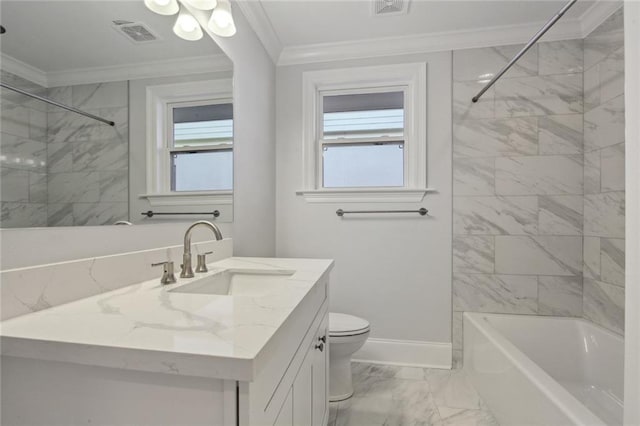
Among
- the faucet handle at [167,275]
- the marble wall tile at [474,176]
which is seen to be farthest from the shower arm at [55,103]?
the marble wall tile at [474,176]

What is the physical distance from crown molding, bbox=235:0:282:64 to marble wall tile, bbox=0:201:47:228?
1.54 metres

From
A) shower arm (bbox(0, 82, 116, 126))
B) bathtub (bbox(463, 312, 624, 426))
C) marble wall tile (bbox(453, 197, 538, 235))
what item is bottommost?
bathtub (bbox(463, 312, 624, 426))

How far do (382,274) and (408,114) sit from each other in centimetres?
121

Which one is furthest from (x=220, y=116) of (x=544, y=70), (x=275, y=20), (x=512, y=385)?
(x=544, y=70)

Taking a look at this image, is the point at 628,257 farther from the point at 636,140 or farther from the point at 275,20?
the point at 275,20

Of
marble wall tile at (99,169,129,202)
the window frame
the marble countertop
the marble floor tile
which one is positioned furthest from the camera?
the window frame

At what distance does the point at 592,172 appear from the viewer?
1905 mm

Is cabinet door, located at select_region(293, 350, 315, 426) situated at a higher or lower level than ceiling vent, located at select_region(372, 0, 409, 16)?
lower

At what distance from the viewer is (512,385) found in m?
1.43

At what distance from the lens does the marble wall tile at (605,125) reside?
171cm

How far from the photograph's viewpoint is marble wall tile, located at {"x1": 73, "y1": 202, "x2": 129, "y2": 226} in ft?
2.85

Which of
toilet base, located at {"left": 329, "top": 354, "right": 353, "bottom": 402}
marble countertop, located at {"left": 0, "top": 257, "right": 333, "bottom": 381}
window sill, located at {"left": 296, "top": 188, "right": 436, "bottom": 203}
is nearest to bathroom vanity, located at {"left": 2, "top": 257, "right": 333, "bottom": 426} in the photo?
marble countertop, located at {"left": 0, "top": 257, "right": 333, "bottom": 381}

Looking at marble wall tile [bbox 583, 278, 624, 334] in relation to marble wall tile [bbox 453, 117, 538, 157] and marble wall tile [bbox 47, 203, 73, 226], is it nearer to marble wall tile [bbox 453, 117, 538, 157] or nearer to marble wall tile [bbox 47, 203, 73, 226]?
marble wall tile [bbox 453, 117, 538, 157]

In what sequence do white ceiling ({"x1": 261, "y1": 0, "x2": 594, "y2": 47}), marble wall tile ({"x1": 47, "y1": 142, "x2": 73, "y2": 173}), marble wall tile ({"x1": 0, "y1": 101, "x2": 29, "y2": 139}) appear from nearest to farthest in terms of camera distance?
marble wall tile ({"x1": 0, "y1": 101, "x2": 29, "y2": 139}) → marble wall tile ({"x1": 47, "y1": 142, "x2": 73, "y2": 173}) → white ceiling ({"x1": 261, "y1": 0, "x2": 594, "y2": 47})
